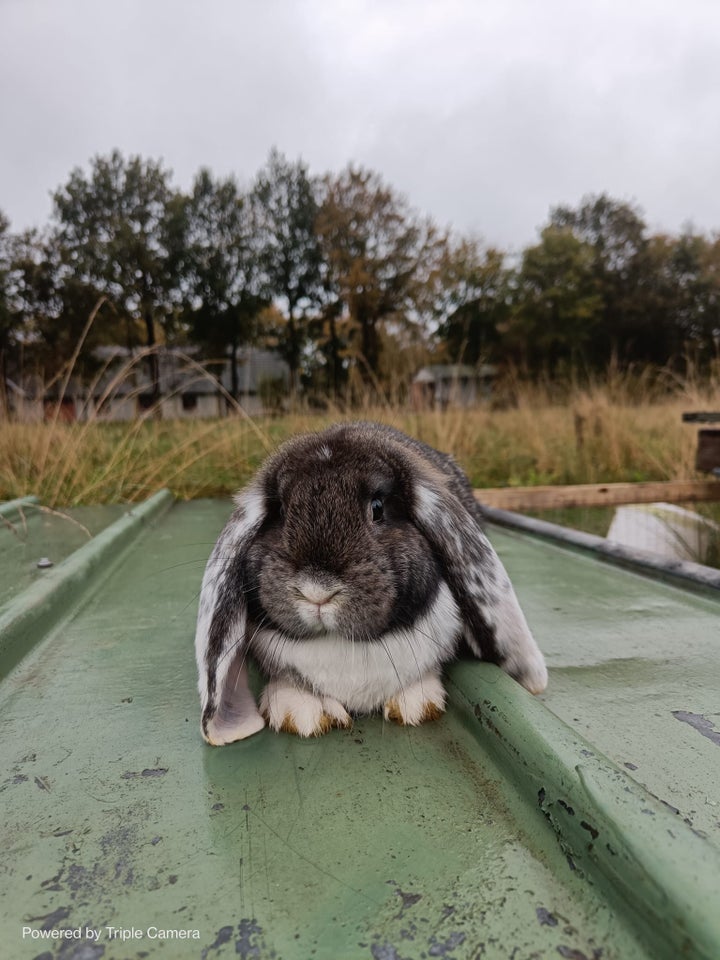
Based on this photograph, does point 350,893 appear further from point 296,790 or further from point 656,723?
point 656,723

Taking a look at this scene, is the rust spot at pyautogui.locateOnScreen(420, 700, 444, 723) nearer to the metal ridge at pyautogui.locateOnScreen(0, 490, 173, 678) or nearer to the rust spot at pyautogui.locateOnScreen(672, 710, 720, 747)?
the rust spot at pyautogui.locateOnScreen(672, 710, 720, 747)

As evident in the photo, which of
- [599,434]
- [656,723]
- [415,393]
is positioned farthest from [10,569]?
[599,434]

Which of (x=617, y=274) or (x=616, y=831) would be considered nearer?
(x=616, y=831)

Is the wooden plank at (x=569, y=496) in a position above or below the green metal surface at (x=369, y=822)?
below

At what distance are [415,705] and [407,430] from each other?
6.56 metres

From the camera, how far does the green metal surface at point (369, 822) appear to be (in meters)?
0.87

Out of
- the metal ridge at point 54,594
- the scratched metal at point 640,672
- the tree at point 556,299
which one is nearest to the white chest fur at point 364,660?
the scratched metal at point 640,672

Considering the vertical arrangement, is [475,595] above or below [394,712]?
above

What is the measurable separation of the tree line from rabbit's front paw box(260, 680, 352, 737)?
22678 millimetres

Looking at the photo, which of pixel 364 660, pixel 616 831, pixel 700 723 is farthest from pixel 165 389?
pixel 616 831

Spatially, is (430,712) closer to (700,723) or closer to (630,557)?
(700,723)

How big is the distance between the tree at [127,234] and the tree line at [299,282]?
2.5 inches

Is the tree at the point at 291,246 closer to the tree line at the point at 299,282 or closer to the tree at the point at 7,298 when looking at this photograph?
the tree line at the point at 299,282

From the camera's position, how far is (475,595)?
1591mm
